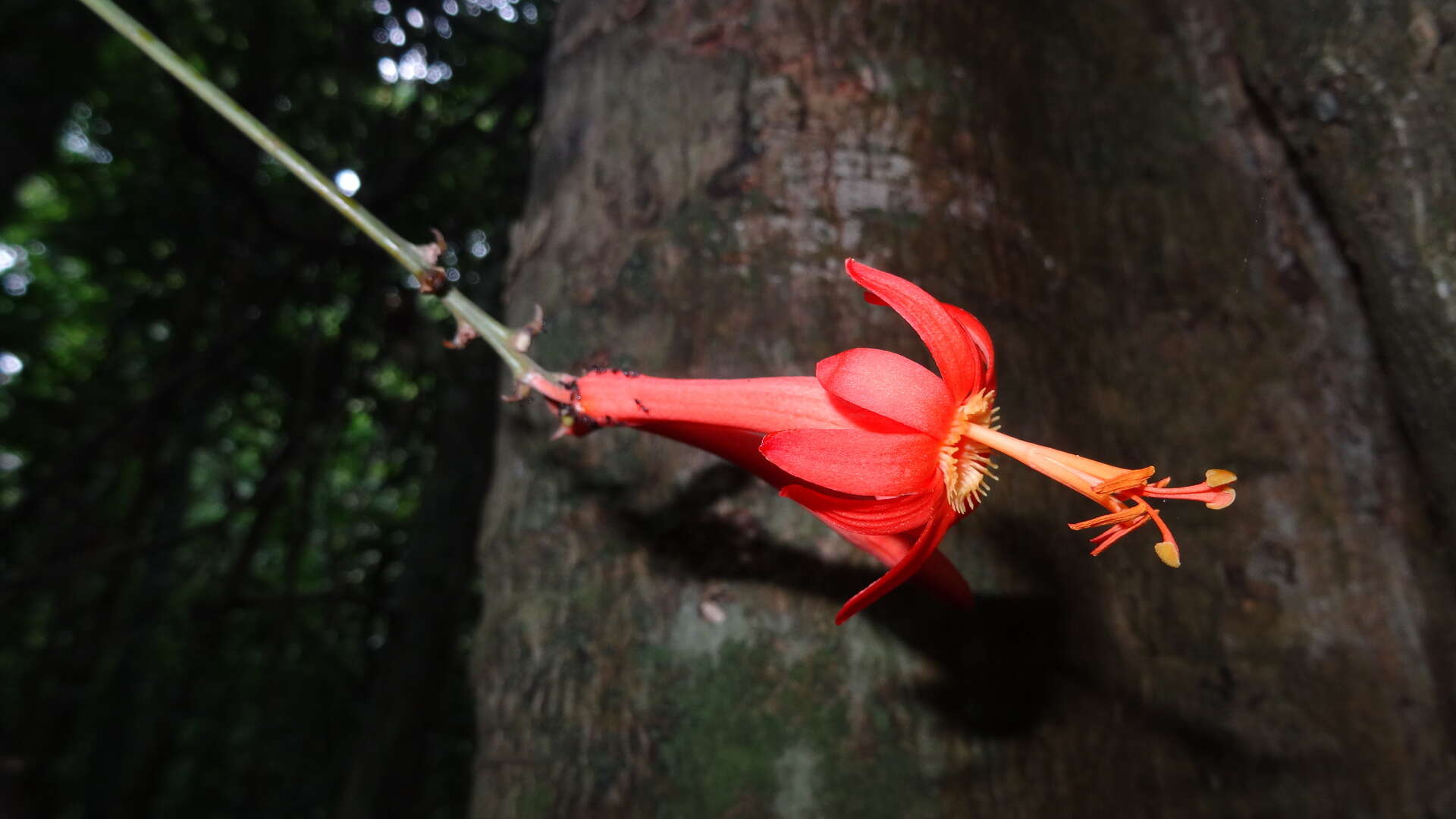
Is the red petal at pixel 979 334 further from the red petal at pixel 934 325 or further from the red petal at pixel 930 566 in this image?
the red petal at pixel 930 566

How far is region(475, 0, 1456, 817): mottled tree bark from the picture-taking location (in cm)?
90

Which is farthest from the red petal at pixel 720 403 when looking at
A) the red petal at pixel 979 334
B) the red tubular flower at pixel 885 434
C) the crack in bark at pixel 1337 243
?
the crack in bark at pixel 1337 243

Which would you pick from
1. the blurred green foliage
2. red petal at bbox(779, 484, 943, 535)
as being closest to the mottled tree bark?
red petal at bbox(779, 484, 943, 535)

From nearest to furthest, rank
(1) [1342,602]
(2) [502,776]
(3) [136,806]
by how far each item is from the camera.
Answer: (2) [502,776], (1) [1342,602], (3) [136,806]

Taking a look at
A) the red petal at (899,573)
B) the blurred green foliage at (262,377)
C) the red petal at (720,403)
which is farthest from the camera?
the blurred green foliage at (262,377)

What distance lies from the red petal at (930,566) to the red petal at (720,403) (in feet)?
0.33

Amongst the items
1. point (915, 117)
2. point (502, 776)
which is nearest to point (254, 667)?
point (502, 776)

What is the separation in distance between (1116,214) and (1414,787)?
0.90 metres

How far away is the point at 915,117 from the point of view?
3.60 ft

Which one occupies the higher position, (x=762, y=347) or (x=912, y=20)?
(x=912, y=20)

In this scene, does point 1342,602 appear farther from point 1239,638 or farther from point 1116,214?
point 1116,214

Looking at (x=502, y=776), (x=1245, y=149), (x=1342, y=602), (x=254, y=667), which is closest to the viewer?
(x=502, y=776)

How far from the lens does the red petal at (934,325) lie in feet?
2.01

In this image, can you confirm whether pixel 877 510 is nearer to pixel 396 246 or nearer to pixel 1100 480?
pixel 1100 480
